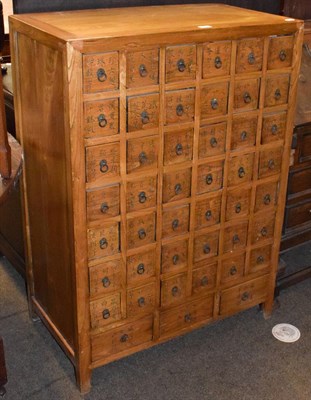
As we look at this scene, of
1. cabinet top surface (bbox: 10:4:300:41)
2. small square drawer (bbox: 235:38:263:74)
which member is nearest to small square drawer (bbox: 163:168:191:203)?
small square drawer (bbox: 235:38:263:74)

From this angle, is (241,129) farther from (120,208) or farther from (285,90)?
(120,208)

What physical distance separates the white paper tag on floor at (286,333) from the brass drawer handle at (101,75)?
1.63m

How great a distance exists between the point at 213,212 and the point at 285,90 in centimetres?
62

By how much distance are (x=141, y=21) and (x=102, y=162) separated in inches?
23.8

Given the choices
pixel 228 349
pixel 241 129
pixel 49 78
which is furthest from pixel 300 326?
pixel 49 78

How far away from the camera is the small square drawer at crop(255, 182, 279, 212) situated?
2.74 meters

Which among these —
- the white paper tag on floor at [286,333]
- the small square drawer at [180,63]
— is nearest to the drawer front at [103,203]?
the small square drawer at [180,63]

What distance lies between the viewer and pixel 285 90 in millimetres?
2580

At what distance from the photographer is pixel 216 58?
2305 mm

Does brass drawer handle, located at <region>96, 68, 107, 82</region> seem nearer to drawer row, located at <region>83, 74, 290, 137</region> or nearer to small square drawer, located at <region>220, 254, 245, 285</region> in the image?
drawer row, located at <region>83, 74, 290, 137</region>

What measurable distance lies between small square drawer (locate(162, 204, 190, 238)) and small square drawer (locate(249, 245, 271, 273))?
0.49m

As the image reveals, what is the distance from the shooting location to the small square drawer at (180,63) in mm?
2193

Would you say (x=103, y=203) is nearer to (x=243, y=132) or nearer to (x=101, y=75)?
(x=101, y=75)

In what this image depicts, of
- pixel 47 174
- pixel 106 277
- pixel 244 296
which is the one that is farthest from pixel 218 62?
pixel 244 296
